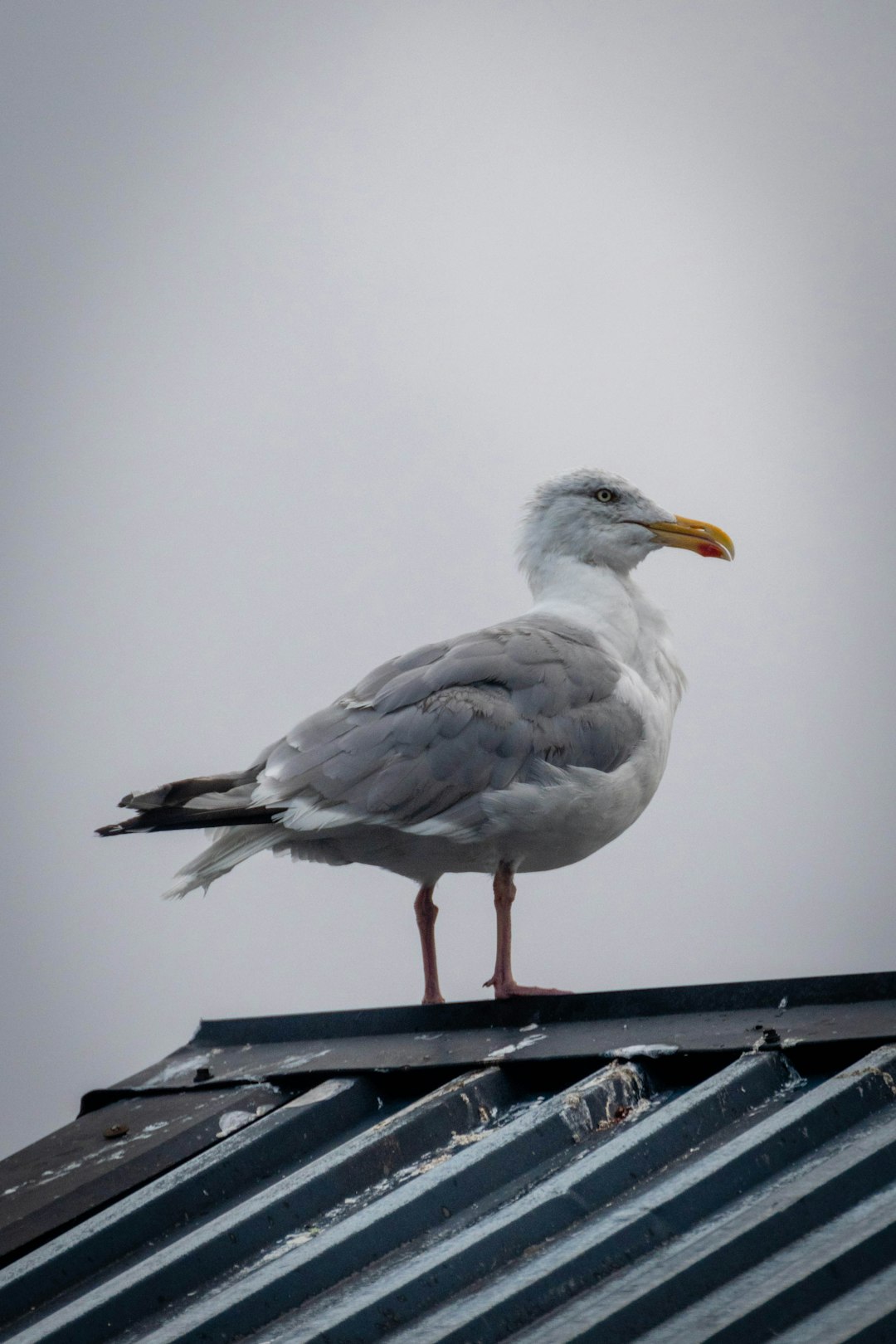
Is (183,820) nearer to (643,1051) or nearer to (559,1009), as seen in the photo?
(559,1009)

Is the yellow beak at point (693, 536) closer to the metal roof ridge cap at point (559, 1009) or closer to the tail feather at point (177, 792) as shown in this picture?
the tail feather at point (177, 792)

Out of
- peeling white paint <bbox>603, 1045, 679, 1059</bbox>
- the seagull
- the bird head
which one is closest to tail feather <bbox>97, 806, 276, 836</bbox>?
the seagull

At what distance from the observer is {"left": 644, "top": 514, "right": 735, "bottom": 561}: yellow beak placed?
6469mm

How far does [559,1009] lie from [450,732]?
43.4 inches

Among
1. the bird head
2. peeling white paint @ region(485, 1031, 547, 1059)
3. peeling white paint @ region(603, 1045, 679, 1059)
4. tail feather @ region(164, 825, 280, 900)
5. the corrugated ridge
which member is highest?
the bird head

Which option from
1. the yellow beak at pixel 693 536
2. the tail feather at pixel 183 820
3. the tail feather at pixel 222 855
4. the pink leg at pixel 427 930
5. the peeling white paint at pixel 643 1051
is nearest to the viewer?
the peeling white paint at pixel 643 1051

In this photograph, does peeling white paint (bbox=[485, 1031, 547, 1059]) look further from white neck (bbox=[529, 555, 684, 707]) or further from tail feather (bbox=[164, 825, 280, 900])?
white neck (bbox=[529, 555, 684, 707])

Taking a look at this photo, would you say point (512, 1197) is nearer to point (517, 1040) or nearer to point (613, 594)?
point (517, 1040)

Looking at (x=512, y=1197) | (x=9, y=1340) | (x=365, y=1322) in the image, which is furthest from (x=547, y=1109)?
(x=9, y=1340)

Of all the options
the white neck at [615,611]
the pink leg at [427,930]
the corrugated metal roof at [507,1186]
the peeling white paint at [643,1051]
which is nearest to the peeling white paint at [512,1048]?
the corrugated metal roof at [507,1186]

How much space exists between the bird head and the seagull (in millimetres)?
858

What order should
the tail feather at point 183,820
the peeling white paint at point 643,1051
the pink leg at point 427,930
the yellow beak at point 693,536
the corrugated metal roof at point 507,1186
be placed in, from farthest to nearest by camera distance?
the yellow beak at point 693,536 → the pink leg at point 427,930 → the tail feather at point 183,820 → the peeling white paint at point 643,1051 → the corrugated metal roof at point 507,1186

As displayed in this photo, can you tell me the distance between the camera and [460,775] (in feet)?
16.6

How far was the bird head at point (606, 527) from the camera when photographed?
650 centimetres
